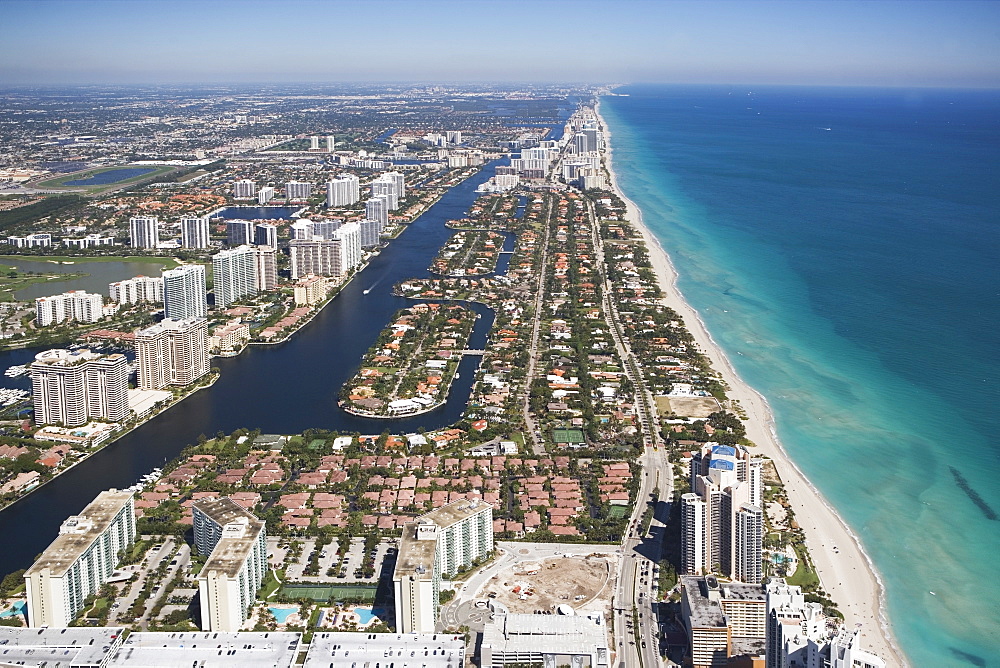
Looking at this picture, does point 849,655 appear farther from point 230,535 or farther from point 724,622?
point 230,535

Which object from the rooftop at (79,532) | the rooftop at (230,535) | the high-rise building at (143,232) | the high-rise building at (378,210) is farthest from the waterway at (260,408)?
the high-rise building at (378,210)

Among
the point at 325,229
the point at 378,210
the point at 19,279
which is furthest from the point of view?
the point at 378,210

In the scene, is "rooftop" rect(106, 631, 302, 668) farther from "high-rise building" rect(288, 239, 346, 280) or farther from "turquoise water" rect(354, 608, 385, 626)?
"high-rise building" rect(288, 239, 346, 280)

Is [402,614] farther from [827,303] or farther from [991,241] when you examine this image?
[991,241]

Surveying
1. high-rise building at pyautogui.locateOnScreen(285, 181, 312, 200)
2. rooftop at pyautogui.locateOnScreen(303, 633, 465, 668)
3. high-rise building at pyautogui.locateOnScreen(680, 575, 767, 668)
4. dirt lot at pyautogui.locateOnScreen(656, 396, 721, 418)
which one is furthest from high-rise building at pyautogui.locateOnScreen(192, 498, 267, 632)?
high-rise building at pyautogui.locateOnScreen(285, 181, 312, 200)

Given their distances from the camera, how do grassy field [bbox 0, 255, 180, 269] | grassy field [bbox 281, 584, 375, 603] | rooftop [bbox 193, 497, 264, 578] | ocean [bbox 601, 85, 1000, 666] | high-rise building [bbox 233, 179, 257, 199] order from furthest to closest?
1. high-rise building [bbox 233, 179, 257, 199]
2. grassy field [bbox 0, 255, 180, 269]
3. ocean [bbox 601, 85, 1000, 666]
4. grassy field [bbox 281, 584, 375, 603]
5. rooftop [bbox 193, 497, 264, 578]

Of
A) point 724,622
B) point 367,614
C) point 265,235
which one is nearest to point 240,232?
point 265,235

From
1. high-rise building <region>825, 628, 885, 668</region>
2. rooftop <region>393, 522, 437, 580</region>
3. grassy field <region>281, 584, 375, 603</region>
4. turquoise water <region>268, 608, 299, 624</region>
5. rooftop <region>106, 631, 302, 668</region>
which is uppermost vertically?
high-rise building <region>825, 628, 885, 668</region>

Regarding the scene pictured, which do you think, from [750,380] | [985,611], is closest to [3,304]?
[750,380]
